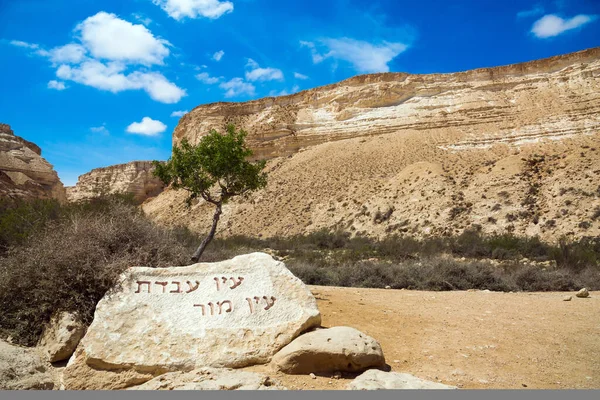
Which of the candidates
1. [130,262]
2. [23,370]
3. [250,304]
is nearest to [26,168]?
[130,262]

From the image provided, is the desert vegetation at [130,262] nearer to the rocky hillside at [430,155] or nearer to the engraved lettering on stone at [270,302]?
the engraved lettering on stone at [270,302]

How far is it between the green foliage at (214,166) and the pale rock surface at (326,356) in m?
7.64

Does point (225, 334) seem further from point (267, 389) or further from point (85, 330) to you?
point (85, 330)

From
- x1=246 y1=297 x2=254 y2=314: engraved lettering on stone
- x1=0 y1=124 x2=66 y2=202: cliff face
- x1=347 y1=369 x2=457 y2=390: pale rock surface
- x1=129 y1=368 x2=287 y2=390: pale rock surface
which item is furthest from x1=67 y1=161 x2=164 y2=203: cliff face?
x1=347 y1=369 x2=457 y2=390: pale rock surface

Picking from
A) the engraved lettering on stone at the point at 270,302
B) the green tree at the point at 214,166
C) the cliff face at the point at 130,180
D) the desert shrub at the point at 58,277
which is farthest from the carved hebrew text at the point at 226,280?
the cliff face at the point at 130,180

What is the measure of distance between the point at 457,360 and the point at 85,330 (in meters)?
4.37

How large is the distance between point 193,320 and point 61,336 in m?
1.59

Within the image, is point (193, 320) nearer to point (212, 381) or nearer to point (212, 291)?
point (212, 291)

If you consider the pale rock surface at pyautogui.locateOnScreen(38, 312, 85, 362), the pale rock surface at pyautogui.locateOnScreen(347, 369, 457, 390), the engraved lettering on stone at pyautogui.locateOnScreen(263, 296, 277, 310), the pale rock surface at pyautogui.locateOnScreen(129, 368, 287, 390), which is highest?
the engraved lettering on stone at pyautogui.locateOnScreen(263, 296, 277, 310)

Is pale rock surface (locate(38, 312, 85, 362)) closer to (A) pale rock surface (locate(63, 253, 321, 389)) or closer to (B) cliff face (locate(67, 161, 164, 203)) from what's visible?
(A) pale rock surface (locate(63, 253, 321, 389))

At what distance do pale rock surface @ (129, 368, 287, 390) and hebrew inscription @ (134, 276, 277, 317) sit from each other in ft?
2.59

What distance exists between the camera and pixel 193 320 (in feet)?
15.5

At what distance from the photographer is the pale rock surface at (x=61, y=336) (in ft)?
15.8

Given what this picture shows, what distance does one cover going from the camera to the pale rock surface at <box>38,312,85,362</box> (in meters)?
4.82
